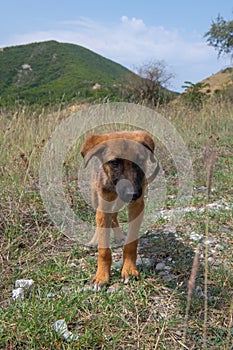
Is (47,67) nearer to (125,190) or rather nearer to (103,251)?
(103,251)

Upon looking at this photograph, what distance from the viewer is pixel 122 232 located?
3.94 metres

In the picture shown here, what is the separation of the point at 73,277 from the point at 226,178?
3388 millimetres

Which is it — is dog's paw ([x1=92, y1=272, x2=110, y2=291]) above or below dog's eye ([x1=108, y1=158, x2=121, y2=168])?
below

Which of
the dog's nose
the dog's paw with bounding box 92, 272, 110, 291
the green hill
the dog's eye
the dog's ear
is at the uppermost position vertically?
the green hill

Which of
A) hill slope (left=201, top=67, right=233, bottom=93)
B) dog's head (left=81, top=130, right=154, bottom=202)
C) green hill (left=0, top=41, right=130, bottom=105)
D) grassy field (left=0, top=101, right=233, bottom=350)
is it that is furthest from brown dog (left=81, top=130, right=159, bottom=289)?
green hill (left=0, top=41, right=130, bottom=105)

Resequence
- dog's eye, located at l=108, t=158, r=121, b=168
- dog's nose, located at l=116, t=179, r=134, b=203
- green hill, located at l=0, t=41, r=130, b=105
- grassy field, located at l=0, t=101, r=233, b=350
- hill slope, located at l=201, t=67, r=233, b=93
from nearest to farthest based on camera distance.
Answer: grassy field, located at l=0, t=101, r=233, b=350 → dog's nose, located at l=116, t=179, r=134, b=203 → dog's eye, located at l=108, t=158, r=121, b=168 → hill slope, located at l=201, t=67, r=233, b=93 → green hill, located at l=0, t=41, r=130, b=105

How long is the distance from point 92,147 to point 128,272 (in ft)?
3.52

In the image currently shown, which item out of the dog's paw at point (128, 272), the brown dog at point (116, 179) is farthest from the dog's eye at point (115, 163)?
the dog's paw at point (128, 272)

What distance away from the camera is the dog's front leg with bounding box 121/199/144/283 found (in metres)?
2.92

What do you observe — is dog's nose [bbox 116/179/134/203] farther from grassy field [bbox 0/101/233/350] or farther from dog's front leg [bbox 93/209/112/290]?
grassy field [bbox 0/101/233/350]

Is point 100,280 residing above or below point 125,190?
below

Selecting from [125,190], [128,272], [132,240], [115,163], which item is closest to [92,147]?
[115,163]

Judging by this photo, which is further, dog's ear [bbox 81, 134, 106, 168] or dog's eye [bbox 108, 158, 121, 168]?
dog's ear [bbox 81, 134, 106, 168]

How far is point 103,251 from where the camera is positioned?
9.61 ft
